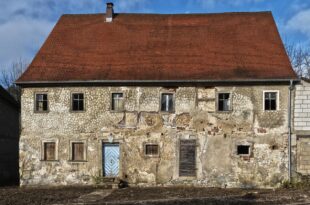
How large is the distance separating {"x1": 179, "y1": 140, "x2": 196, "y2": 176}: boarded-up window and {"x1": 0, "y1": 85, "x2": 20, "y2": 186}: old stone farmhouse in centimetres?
1084

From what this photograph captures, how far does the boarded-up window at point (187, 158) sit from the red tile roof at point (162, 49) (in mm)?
3156

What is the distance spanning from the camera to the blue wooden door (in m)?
20.8

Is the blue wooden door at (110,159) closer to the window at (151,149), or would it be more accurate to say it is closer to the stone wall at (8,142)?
the window at (151,149)

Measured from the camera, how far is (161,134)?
814 inches

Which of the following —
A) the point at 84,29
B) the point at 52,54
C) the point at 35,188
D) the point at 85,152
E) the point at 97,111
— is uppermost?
the point at 84,29

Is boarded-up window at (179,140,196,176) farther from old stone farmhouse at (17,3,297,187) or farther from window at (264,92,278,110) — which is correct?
window at (264,92,278,110)

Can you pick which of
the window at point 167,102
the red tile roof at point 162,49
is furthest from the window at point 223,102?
the window at point 167,102

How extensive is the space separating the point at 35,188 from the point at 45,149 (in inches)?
76.4

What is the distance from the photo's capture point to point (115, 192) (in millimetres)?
18516

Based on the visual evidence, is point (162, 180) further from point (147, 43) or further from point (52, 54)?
point (52, 54)

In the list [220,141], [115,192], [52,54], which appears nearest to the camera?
[115,192]

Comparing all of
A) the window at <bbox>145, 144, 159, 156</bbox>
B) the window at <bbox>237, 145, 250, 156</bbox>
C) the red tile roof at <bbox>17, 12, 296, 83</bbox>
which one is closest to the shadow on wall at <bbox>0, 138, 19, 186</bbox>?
the red tile roof at <bbox>17, 12, 296, 83</bbox>

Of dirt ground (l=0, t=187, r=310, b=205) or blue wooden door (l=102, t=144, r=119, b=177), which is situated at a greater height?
blue wooden door (l=102, t=144, r=119, b=177)

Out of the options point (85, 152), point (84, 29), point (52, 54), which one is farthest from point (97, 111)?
point (84, 29)
